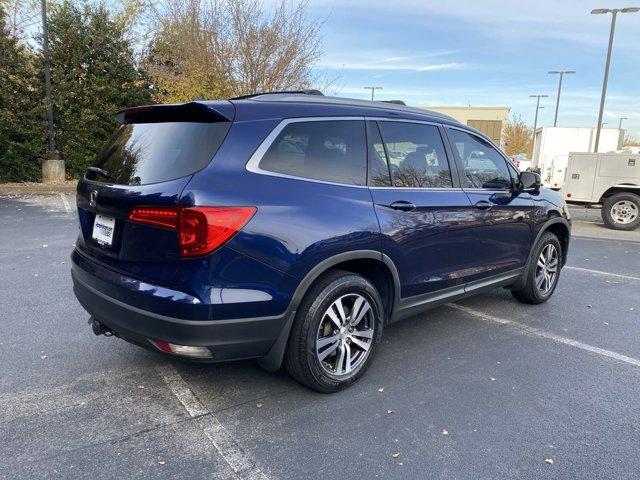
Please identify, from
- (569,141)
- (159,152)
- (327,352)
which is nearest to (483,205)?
(327,352)

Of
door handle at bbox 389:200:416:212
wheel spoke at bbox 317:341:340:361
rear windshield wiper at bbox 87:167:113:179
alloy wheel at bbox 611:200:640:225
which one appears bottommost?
wheel spoke at bbox 317:341:340:361

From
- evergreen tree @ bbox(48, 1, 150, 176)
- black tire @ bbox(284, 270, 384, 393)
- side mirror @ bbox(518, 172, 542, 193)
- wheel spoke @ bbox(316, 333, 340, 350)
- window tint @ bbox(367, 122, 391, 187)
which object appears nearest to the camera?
black tire @ bbox(284, 270, 384, 393)

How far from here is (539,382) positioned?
11.7 feet

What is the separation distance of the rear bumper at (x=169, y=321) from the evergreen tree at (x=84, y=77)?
14.3 m

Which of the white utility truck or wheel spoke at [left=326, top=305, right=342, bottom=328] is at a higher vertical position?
the white utility truck

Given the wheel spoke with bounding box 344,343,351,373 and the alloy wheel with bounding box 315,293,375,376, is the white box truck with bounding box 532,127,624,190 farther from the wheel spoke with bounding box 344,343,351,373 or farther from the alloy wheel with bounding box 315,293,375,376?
the wheel spoke with bounding box 344,343,351,373

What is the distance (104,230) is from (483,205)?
9.61 ft

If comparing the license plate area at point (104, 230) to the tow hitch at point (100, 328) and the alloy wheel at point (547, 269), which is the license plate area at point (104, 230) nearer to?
the tow hitch at point (100, 328)

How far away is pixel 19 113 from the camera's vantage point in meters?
14.4

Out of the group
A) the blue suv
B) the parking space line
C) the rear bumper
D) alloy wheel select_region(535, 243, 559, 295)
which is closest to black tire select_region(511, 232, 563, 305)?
alloy wheel select_region(535, 243, 559, 295)

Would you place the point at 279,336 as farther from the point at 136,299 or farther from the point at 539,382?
the point at 539,382

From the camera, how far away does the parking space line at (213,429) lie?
254cm

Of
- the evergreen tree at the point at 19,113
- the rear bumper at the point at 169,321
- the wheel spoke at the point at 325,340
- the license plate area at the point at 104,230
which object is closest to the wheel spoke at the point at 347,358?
the wheel spoke at the point at 325,340

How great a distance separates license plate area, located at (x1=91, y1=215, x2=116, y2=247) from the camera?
2.94 metres
